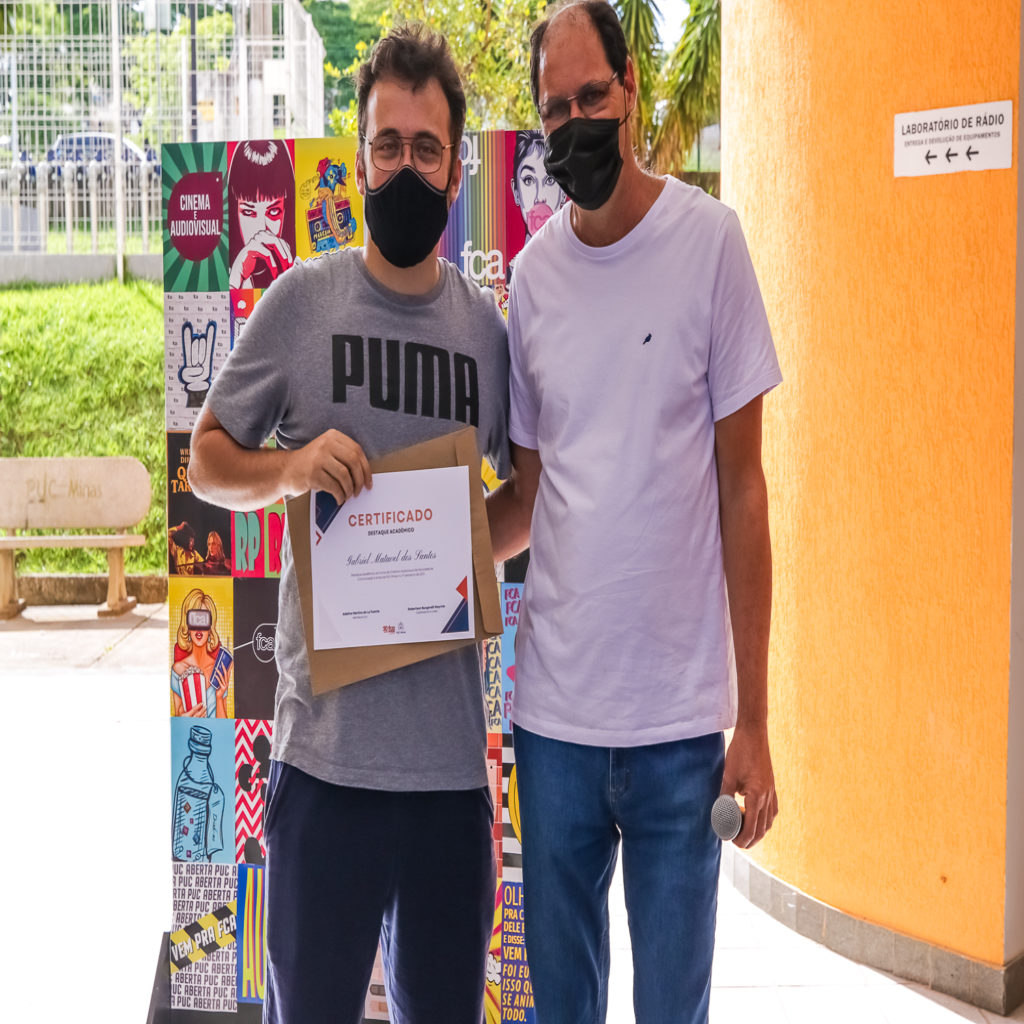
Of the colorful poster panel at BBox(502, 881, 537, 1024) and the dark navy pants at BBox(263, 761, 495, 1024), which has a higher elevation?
the dark navy pants at BBox(263, 761, 495, 1024)

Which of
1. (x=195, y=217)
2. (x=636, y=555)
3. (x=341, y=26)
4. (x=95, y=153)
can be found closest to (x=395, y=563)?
(x=636, y=555)

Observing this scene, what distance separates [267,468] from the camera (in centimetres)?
167

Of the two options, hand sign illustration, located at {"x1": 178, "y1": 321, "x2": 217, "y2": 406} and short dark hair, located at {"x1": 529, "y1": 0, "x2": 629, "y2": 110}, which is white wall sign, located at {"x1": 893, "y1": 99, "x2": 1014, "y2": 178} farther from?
hand sign illustration, located at {"x1": 178, "y1": 321, "x2": 217, "y2": 406}

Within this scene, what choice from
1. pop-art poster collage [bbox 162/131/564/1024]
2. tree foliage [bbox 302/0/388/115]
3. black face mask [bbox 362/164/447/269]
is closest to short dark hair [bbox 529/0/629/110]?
black face mask [bbox 362/164/447/269]

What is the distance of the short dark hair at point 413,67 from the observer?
170 cm

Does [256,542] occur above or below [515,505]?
below

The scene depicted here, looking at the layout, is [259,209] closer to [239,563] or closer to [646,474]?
[239,563]

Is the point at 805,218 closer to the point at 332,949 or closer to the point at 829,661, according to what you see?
the point at 829,661

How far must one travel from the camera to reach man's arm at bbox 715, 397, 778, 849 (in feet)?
5.42

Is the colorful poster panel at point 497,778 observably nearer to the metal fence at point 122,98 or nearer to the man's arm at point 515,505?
the man's arm at point 515,505

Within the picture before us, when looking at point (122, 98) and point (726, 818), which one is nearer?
point (726, 818)

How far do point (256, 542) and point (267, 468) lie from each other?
3.79 feet

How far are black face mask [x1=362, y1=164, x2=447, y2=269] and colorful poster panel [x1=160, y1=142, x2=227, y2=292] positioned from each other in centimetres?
111

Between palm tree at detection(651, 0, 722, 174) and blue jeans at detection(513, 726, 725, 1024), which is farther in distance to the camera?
palm tree at detection(651, 0, 722, 174)
